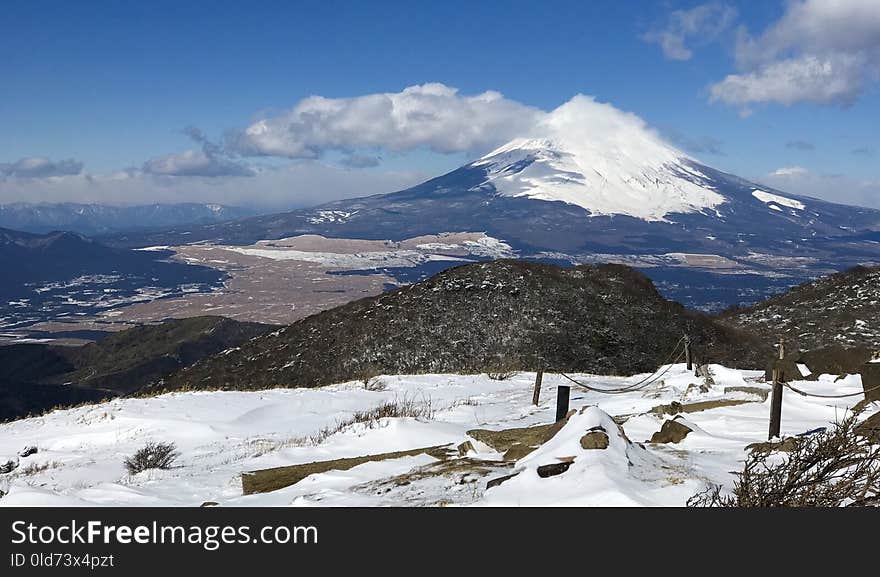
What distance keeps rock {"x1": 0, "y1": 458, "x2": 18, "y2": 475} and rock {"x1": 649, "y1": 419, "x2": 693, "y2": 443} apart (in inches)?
516

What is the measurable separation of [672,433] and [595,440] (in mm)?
3750

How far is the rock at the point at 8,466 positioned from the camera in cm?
1327

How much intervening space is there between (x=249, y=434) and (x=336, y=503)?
32.3 ft

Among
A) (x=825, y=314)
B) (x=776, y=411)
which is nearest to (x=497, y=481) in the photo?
(x=776, y=411)

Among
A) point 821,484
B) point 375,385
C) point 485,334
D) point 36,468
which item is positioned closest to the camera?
point 821,484

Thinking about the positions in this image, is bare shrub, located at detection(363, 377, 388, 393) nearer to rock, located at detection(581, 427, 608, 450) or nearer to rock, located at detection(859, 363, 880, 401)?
rock, located at detection(859, 363, 880, 401)

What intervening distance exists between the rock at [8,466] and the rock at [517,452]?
36.0ft

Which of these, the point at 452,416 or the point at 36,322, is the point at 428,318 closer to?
the point at 452,416

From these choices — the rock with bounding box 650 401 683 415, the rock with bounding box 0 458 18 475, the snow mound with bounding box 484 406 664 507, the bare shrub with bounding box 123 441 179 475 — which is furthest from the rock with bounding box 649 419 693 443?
the rock with bounding box 0 458 18 475

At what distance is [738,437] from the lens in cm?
1059

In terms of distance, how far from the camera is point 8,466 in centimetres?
1351

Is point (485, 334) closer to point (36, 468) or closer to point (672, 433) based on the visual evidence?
point (36, 468)
